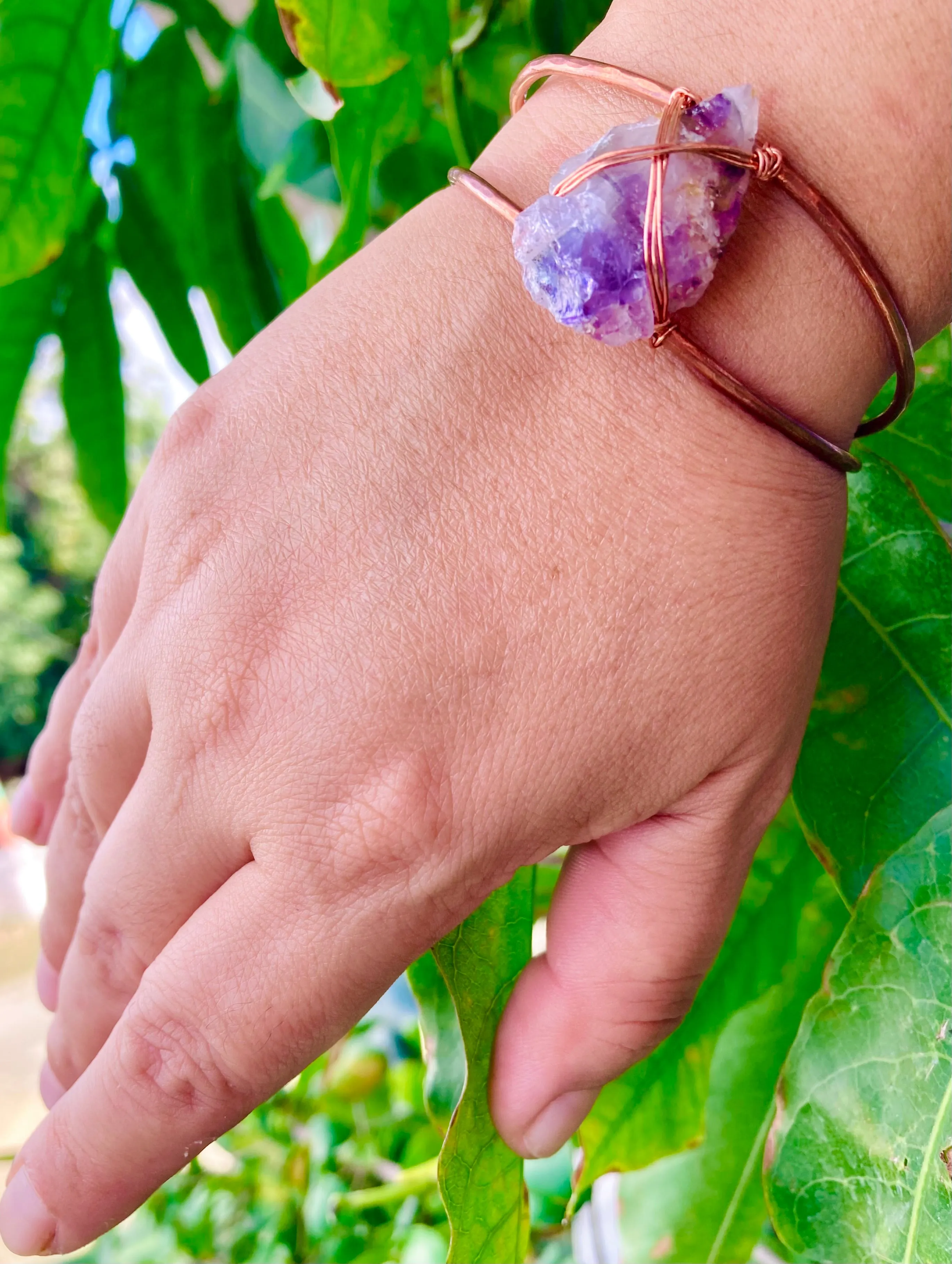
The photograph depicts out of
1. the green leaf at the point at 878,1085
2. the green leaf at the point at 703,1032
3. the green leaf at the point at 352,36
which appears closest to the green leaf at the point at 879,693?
the green leaf at the point at 878,1085

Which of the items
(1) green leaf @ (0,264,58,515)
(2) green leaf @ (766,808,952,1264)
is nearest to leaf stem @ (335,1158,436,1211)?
(2) green leaf @ (766,808,952,1264)

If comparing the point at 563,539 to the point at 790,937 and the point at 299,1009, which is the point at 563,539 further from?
the point at 790,937

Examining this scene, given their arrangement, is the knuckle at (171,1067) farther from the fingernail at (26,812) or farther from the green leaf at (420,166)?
the green leaf at (420,166)

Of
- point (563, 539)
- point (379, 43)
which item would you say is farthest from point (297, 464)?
point (379, 43)

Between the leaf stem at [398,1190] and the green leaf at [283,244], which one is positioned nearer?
the green leaf at [283,244]

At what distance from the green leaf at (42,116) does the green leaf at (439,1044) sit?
1.66 ft

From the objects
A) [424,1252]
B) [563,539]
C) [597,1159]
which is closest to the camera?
[563,539]

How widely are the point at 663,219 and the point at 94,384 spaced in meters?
0.61

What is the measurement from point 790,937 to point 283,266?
66 centimetres

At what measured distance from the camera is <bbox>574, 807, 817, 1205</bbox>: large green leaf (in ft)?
2.07

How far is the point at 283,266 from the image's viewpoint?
84 centimetres

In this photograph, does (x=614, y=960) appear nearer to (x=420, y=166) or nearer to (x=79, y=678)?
(x=79, y=678)

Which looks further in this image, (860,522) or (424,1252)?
(424,1252)

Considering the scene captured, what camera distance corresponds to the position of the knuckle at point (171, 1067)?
475 millimetres
